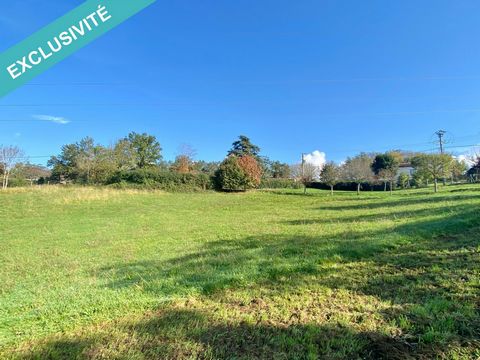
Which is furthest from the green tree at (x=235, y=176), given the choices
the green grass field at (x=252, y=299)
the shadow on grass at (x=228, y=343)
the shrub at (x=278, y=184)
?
the shadow on grass at (x=228, y=343)

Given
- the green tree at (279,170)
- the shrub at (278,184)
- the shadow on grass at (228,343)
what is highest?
the green tree at (279,170)

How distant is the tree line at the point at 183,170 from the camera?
32562mm

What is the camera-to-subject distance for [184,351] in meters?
2.31

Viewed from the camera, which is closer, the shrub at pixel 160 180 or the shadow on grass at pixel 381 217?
the shadow on grass at pixel 381 217

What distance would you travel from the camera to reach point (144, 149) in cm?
4425

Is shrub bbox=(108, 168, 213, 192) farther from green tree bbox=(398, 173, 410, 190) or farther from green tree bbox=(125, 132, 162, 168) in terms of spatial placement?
green tree bbox=(398, 173, 410, 190)

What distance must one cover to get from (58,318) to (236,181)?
98.6ft

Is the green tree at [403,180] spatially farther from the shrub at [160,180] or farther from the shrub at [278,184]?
the shrub at [160,180]

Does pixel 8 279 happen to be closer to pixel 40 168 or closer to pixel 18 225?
pixel 18 225

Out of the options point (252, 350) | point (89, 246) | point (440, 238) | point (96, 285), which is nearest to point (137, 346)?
point (252, 350)

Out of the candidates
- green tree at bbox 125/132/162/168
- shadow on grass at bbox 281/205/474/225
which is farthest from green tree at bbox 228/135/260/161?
shadow on grass at bbox 281/205/474/225

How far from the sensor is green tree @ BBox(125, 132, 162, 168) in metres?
44.0

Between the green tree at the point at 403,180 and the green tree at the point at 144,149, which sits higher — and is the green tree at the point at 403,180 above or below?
below

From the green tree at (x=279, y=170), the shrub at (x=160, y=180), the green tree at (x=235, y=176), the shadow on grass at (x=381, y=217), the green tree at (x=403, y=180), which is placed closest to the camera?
the shadow on grass at (x=381, y=217)
